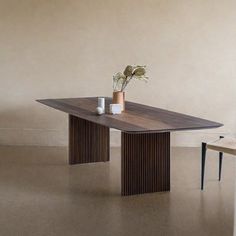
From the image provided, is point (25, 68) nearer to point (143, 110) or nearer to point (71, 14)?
point (71, 14)

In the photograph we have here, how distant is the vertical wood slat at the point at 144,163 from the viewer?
183 inches

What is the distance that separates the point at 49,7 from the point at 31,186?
2.48 meters

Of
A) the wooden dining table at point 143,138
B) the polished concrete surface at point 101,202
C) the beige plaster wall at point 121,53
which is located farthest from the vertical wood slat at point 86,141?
the beige plaster wall at point 121,53

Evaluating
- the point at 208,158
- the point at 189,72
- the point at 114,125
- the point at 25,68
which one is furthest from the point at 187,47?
the point at 114,125

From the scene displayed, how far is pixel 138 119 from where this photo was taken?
4.59 meters

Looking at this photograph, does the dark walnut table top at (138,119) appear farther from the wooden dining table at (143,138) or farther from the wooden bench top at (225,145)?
the wooden bench top at (225,145)

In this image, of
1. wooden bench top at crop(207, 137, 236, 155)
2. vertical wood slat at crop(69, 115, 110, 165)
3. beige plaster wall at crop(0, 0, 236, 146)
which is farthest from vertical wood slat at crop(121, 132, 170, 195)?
beige plaster wall at crop(0, 0, 236, 146)

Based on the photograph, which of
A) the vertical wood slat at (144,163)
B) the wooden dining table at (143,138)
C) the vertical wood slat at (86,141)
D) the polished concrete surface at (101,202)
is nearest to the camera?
the polished concrete surface at (101,202)

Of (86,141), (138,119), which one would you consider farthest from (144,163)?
(86,141)

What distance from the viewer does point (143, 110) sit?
202 inches

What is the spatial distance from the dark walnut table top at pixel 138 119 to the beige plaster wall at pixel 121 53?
3.55 ft

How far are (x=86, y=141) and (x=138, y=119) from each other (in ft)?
4.34

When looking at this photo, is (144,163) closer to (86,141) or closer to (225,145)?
(225,145)

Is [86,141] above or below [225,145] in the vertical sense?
below
